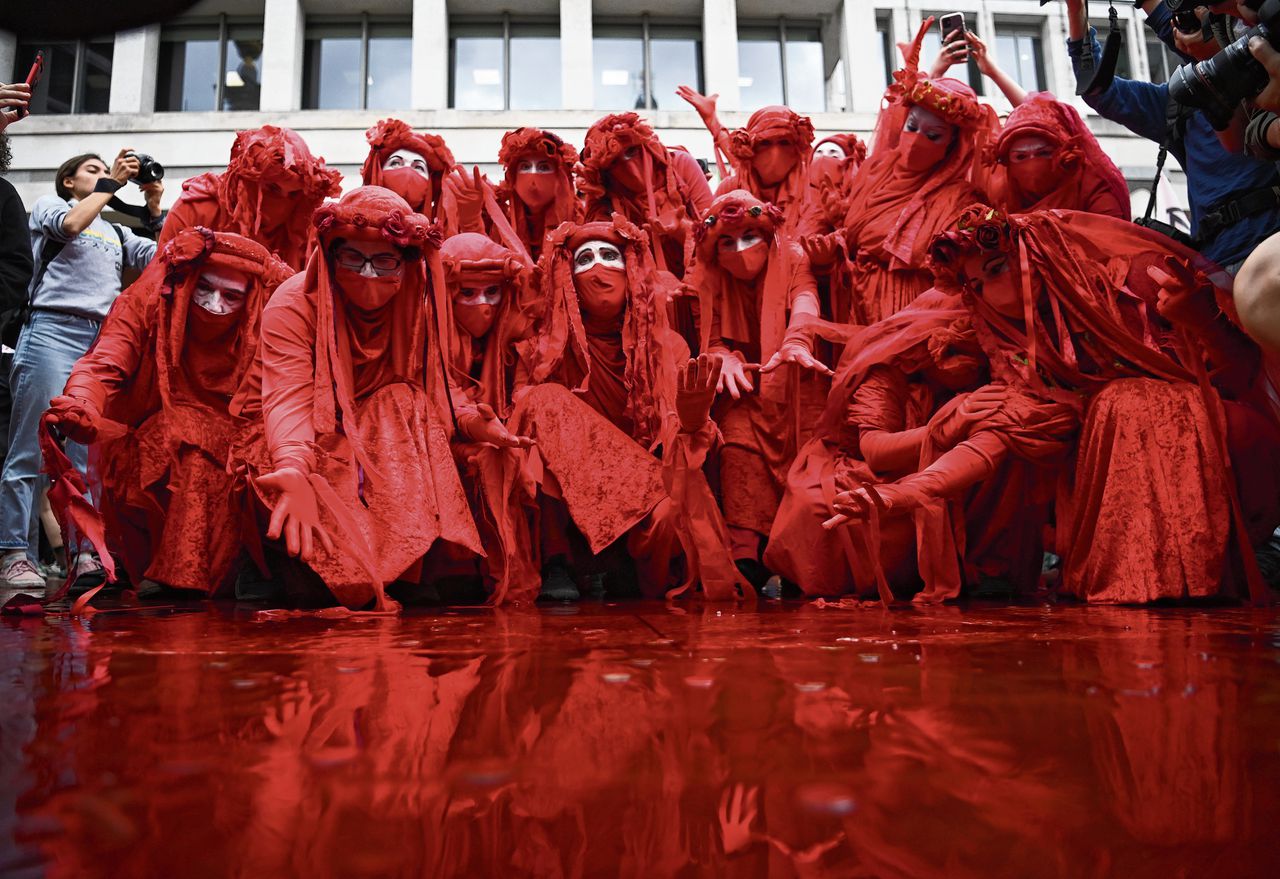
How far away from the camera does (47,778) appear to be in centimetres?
67

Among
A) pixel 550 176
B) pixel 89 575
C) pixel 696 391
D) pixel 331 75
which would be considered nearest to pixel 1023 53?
pixel 331 75

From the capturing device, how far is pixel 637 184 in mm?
4309

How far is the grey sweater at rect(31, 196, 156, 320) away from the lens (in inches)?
169

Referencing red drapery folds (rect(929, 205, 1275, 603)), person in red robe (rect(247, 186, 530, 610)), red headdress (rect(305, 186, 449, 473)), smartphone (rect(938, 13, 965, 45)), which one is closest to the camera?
red drapery folds (rect(929, 205, 1275, 603))

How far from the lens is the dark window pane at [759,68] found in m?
12.6

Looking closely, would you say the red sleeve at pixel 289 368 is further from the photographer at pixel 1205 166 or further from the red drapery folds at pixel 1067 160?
the photographer at pixel 1205 166

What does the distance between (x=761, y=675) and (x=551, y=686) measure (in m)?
0.26

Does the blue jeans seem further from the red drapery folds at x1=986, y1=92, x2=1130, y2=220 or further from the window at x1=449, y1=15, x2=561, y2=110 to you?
the window at x1=449, y1=15, x2=561, y2=110

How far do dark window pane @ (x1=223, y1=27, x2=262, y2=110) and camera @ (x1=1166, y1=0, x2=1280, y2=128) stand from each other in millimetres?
11978

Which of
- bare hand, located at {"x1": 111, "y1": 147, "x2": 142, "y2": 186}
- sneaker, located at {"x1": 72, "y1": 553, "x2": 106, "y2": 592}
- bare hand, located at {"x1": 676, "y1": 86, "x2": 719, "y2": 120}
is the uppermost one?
bare hand, located at {"x1": 676, "y1": 86, "x2": 719, "y2": 120}

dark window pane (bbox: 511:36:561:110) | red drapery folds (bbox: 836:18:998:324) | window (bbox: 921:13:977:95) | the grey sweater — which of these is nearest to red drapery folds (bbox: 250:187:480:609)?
red drapery folds (bbox: 836:18:998:324)

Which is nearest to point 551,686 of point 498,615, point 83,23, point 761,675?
point 761,675

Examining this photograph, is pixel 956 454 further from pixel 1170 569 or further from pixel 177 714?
pixel 177 714

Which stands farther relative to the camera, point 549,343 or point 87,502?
point 549,343
